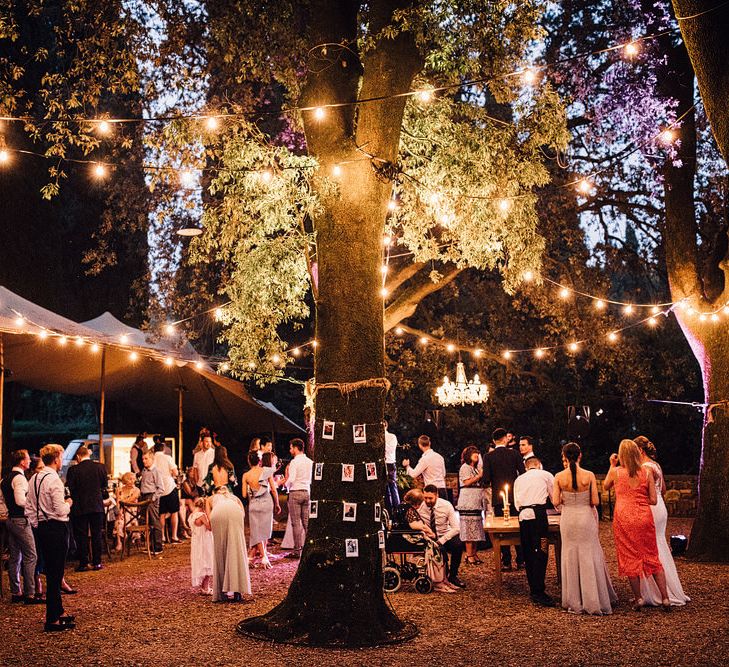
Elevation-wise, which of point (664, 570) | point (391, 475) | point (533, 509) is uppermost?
point (391, 475)

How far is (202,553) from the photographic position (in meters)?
8.81

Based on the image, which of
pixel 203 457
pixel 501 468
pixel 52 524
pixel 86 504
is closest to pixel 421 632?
pixel 52 524

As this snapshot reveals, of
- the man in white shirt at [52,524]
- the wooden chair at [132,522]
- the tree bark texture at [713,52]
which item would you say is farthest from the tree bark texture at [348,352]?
the wooden chair at [132,522]

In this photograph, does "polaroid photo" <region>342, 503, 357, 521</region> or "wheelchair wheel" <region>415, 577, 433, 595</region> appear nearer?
"polaroid photo" <region>342, 503, 357, 521</region>

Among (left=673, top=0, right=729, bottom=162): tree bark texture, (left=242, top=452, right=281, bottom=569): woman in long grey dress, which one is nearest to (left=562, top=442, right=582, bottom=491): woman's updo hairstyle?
(left=673, top=0, right=729, bottom=162): tree bark texture

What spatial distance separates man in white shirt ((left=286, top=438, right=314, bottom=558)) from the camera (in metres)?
11.5

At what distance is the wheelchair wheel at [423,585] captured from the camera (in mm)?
8688

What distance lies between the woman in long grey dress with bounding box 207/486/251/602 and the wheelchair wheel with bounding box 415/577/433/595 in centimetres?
178

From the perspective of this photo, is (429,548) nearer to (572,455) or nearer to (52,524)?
(572,455)

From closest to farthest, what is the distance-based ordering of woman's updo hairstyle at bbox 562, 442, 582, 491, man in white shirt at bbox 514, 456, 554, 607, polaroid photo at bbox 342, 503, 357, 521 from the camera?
polaroid photo at bbox 342, 503, 357, 521
woman's updo hairstyle at bbox 562, 442, 582, 491
man in white shirt at bbox 514, 456, 554, 607

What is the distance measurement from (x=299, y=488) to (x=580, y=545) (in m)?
4.98

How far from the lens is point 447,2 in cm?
840

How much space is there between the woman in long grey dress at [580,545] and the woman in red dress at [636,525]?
26 cm

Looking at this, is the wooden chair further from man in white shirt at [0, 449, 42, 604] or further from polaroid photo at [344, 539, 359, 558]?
polaroid photo at [344, 539, 359, 558]
